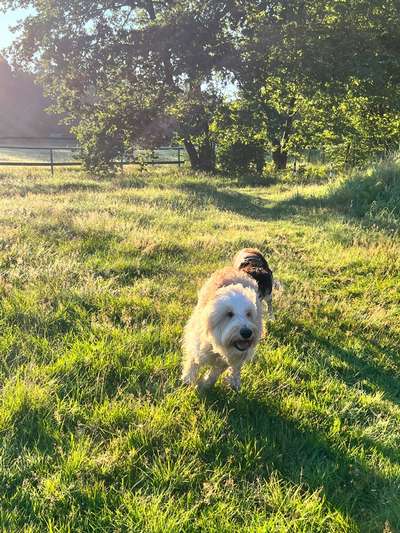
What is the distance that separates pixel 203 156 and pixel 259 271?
67.8ft

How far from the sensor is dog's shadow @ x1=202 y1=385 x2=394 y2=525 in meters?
2.85

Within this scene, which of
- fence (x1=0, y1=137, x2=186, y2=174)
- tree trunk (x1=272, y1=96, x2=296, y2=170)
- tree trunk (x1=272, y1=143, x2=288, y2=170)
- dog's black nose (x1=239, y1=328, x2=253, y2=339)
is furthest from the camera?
tree trunk (x1=272, y1=143, x2=288, y2=170)

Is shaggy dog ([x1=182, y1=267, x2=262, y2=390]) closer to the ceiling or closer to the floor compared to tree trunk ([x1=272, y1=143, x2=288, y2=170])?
closer to the floor

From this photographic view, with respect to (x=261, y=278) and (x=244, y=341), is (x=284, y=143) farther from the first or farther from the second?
(x=244, y=341)

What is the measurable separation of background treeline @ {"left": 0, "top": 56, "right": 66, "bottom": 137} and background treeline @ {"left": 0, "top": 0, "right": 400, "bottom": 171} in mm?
46147

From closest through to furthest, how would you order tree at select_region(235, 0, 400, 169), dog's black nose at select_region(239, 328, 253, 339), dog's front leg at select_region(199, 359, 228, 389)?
dog's black nose at select_region(239, 328, 253, 339), dog's front leg at select_region(199, 359, 228, 389), tree at select_region(235, 0, 400, 169)

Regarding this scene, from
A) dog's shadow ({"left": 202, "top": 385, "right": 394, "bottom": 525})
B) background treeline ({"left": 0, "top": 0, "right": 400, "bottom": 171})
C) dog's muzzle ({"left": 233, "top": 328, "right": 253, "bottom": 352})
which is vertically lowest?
dog's shadow ({"left": 202, "top": 385, "right": 394, "bottom": 525})

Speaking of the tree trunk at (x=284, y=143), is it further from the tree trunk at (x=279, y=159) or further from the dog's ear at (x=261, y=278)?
the dog's ear at (x=261, y=278)

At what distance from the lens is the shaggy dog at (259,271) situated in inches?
198

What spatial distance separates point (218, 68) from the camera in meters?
17.7

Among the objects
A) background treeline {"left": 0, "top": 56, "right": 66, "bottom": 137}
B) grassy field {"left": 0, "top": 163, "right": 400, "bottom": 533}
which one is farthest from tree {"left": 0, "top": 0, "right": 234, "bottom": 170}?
background treeline {"left": 0, "top": 56, "right": 66, "bottom": 137}

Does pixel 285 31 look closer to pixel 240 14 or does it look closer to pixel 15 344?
pixel 240 14

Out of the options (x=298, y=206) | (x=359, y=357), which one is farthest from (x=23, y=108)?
(x=359, y=357)

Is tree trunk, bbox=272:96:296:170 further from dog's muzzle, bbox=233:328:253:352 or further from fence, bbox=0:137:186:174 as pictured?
dog's muzzle, bbox=233:328:253:352
